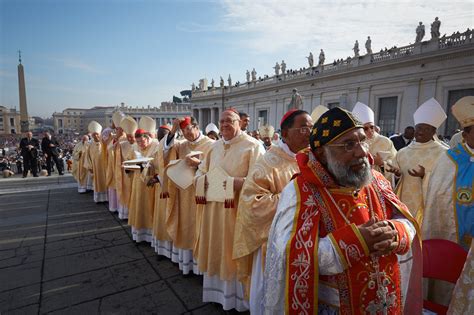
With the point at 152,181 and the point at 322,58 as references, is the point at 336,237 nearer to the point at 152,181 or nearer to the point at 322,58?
the point at 152,181

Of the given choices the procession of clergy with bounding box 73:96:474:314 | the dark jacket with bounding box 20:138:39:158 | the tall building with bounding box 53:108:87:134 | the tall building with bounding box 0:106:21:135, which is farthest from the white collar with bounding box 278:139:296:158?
the tall building with bounding box 53:108:87:134

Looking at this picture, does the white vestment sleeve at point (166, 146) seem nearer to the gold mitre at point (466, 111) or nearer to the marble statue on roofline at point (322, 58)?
the gold mitre at point (466, 111)

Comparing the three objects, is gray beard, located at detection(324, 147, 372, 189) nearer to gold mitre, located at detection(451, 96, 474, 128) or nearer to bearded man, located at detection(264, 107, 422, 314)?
bearded man, located at detection(264, 107, 422, 314)

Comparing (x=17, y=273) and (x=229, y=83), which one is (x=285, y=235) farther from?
(x=229, y=83)

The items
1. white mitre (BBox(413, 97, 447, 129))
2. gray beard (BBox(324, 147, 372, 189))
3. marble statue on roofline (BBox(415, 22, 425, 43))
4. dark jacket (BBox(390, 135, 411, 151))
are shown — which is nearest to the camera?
gray beard (BBox(324, 147, 372, 189))

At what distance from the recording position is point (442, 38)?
56.9ft

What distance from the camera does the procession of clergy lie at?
1425 mm

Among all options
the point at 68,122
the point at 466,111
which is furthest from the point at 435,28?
the point at 68,122

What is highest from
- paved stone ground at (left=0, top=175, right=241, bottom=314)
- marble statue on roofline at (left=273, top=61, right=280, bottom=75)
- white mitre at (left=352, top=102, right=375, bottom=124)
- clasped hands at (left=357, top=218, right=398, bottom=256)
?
marble statue on roofline at (left=273, top=61, right=280, bottom=75)

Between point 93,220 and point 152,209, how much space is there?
89.3 inches

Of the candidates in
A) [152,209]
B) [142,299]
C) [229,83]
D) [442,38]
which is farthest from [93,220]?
[229,83]

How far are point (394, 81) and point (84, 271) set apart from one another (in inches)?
883

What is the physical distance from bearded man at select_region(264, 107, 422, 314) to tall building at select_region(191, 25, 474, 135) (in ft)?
62.3

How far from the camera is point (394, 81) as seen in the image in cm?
1991
